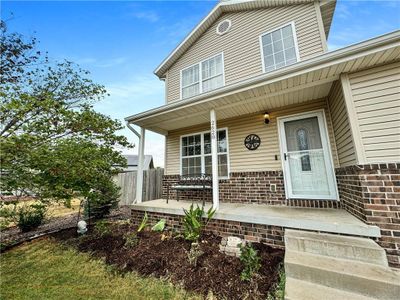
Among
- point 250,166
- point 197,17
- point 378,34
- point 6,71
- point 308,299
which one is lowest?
point 308,299

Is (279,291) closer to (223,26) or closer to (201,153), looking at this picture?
(201,153)

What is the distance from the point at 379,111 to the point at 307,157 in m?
1.85

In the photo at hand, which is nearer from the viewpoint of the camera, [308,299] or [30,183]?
[308,299]

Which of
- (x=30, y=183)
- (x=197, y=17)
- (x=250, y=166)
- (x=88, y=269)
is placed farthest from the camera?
(x=197, y=17)

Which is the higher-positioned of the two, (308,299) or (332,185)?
(332,185)

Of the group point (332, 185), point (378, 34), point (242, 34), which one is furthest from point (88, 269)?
point (242, 34)

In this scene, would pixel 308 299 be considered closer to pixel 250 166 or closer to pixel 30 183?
pixel 250 166

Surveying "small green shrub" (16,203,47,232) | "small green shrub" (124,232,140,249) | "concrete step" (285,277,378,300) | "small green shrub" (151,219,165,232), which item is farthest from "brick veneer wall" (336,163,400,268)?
"small green shrub" (16,203,47,232)

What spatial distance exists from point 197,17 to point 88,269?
863cm

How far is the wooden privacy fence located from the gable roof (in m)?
4.61

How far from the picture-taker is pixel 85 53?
7188 mm

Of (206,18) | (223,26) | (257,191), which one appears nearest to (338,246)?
(257,191)

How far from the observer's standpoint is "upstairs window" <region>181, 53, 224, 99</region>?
20.7 feet

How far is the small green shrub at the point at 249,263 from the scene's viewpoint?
2385mm
